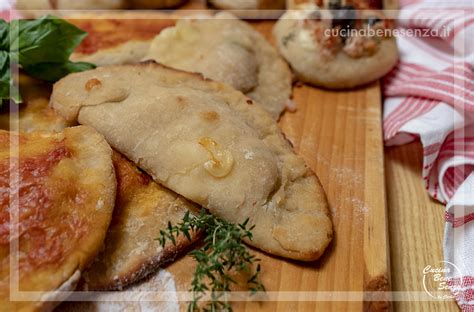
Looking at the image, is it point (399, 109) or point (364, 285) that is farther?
point (399, 109)

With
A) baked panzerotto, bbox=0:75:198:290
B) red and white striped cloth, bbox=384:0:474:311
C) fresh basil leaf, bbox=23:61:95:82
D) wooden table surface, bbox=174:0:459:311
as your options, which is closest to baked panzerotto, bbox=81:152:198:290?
baked panzerotto, bbox=0:75:198:290

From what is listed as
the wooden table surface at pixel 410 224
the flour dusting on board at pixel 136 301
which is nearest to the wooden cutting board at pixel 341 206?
the flour dusting on board at pixel 136 301

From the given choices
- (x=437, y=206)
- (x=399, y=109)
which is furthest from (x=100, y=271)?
(x=399, y=109)

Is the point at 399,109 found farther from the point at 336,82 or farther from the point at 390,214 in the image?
the point at 390,214

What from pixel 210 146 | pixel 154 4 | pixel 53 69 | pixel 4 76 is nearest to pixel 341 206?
pixel 210 146

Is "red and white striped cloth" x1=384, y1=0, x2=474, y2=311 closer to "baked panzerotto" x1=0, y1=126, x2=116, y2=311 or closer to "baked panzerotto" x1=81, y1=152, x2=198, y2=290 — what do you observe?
"baked panzerotto" x1=81, y1=152, x2=198, y2=290

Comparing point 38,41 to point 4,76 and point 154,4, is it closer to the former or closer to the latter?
point 4,76
